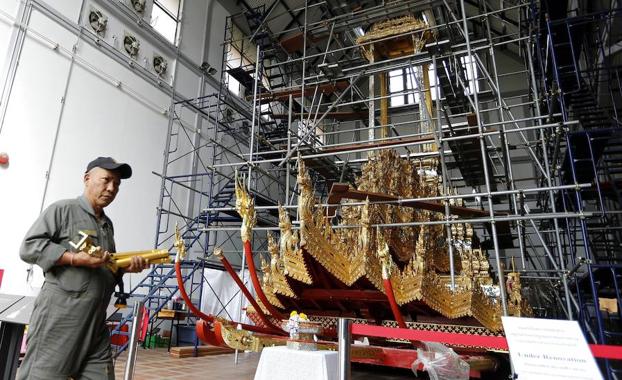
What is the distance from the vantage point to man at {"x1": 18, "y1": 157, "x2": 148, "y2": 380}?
171 cm

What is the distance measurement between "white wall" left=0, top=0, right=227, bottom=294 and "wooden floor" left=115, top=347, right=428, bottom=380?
5.77ft

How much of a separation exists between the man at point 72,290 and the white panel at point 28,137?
489 cm

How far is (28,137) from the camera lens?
6.19m

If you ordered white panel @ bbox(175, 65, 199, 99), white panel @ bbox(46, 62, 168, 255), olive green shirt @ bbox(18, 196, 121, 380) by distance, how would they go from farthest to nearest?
white panel @ bbox(175, 65, 199, 99) → white panel @ bbox(46, 62, 168, 255) → olive green shirt @ bbox(18, 196, 121, 380)

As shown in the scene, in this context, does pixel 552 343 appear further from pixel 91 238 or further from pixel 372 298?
pixel 372 298

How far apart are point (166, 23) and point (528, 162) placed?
1083 cm

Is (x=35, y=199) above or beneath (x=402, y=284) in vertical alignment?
above

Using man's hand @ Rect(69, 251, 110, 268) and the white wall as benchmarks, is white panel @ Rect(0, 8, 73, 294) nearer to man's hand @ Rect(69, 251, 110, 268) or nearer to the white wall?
the white wall

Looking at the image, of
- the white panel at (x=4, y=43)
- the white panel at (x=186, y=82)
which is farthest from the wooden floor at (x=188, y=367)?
the white panel at (x=186, y=82)

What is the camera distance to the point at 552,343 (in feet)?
4.68

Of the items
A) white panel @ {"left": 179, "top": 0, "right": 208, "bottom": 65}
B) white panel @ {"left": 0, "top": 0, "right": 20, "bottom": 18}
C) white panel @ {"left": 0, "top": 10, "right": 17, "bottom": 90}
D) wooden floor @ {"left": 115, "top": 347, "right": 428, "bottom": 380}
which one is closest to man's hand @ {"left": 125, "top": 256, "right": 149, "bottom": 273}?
wooden floor @ {"left": 115, "top": 347, "right": 428, "bottom": 380}

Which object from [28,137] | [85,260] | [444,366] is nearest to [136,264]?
[85,260]

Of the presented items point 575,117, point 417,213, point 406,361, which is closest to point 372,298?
point 406,361

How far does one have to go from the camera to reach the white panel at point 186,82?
31.6ft
